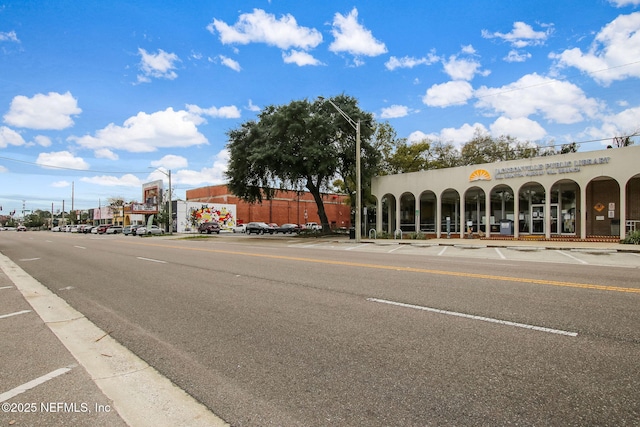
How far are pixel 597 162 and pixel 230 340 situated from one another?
990 inches

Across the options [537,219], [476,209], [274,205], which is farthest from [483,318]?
[274,205]

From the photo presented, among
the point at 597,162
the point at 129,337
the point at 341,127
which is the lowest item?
the point at 129,337

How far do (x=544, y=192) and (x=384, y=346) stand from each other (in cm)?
2786

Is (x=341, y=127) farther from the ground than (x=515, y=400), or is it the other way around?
(x=341, y=127)

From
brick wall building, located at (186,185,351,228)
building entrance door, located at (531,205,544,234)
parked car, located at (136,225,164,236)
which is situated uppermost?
brick wall building, located at (186,185,351,228)

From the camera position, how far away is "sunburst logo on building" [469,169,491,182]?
27.4m

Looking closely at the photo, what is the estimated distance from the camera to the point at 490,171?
89.8ft

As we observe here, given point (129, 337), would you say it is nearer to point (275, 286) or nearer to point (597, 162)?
point (275, 286)

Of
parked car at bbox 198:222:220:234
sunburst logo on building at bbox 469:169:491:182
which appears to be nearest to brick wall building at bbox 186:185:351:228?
parked car at bbox 198:222:220:234

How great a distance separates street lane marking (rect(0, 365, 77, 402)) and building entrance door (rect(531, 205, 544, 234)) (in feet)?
97.1

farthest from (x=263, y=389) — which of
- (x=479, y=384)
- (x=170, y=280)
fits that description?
(x=170, y=280)

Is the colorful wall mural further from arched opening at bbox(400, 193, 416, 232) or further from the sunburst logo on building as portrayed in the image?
the sunburst logo on building

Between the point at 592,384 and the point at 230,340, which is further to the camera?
the point at 230,340

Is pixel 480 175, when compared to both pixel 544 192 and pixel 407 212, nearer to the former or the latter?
pixel 544 192
